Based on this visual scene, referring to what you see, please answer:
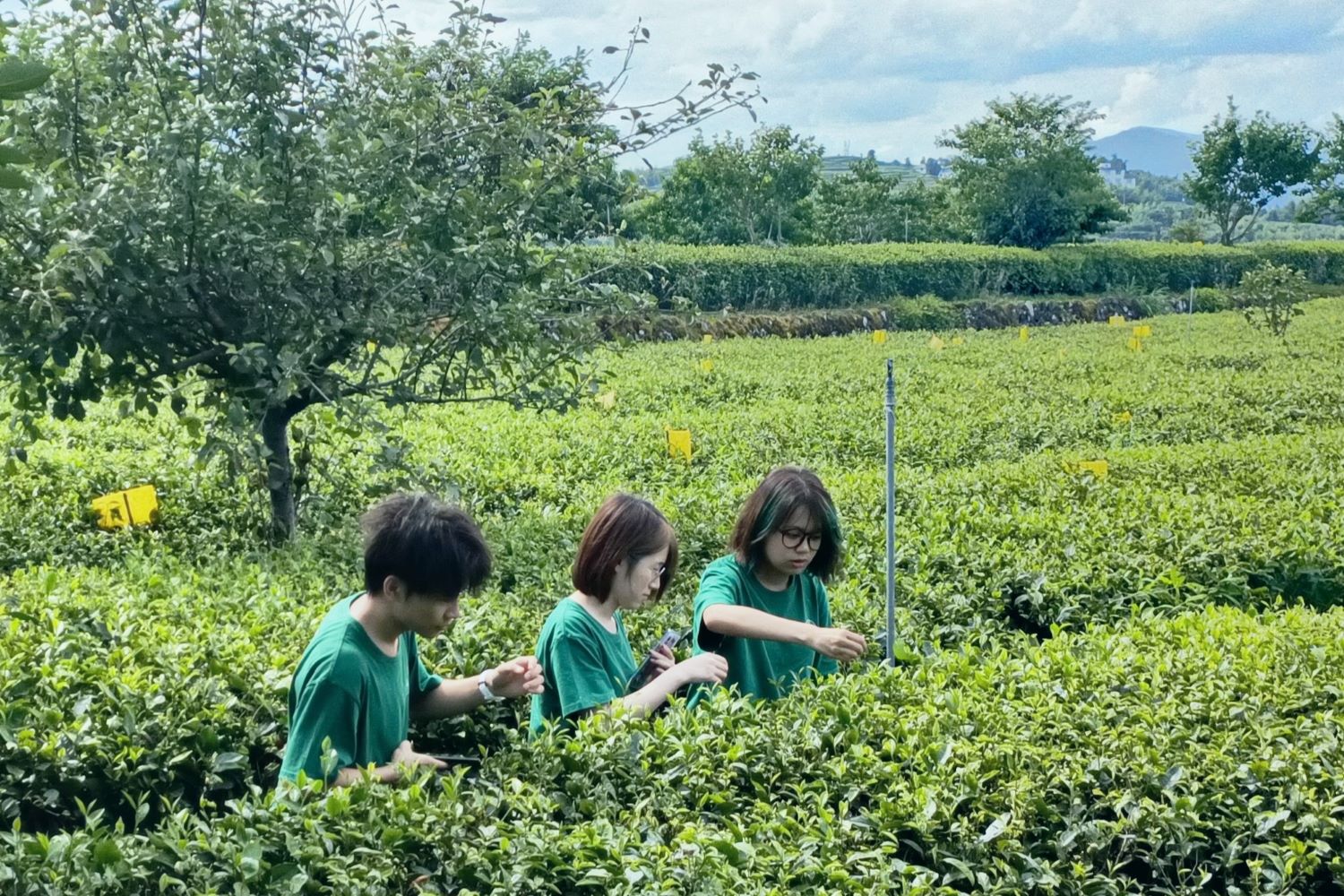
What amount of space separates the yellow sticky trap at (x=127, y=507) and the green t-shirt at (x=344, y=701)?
118 inches

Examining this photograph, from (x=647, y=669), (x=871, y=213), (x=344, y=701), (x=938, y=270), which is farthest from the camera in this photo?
(x=871, y=213)

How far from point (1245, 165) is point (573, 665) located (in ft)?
129

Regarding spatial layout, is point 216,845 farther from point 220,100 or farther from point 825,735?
point 220,100

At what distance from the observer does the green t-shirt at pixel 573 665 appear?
3.17 meters

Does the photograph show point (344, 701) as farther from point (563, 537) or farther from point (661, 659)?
point (563, 537)

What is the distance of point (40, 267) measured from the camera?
15.1 feet

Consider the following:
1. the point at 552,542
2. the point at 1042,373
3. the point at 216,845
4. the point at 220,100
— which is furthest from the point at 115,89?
the point at 1042,373

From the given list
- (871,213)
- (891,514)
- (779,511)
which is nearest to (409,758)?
(779,511)

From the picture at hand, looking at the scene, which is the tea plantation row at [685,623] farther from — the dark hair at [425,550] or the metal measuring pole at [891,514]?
the dark hair at [425,550]

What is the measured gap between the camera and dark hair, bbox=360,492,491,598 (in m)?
2.82

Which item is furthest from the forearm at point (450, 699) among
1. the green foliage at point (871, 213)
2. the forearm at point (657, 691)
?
the green foliage at point (871, 213)

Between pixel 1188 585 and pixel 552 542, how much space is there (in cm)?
241

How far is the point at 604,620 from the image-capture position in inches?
131

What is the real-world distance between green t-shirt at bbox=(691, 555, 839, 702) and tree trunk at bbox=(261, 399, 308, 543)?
94.5 inches
